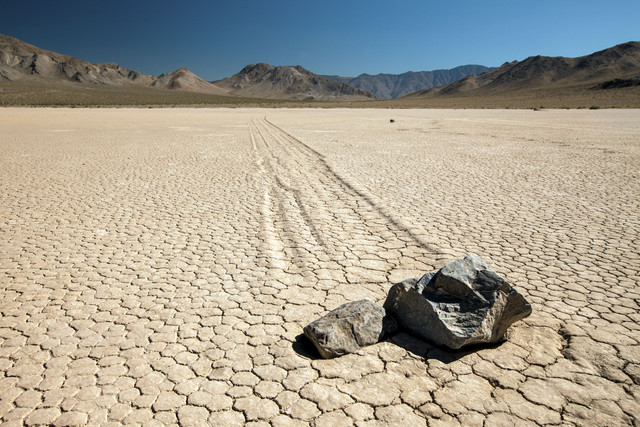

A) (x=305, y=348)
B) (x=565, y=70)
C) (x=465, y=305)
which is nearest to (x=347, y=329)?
(x=305, y=348)

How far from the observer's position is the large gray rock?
8.95 ft

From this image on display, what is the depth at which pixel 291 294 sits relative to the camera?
3.66 metres

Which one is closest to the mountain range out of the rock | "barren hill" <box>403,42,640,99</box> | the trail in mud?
"barren hill" <box>403,42,640,99</box>

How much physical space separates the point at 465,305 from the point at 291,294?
1530 mm

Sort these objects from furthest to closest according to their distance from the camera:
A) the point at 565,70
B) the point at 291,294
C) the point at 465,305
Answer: the point at 565,70, the point at 291,294, the point at 465,305

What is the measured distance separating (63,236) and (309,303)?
11.5 feet

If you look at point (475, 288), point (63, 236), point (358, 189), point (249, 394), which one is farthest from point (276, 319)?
point (358, 189)

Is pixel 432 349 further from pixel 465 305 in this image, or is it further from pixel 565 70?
pixel 565 70

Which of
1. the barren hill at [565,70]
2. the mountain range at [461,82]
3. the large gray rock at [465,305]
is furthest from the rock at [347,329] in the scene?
the barren hill at [565,70]

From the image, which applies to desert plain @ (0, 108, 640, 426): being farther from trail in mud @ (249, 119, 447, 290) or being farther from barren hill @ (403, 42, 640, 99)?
barren hill @ (403, 42, 640, 99)

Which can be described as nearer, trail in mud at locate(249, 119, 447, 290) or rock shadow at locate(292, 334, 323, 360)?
rock shadow at locate(292, 334, 323, 360)

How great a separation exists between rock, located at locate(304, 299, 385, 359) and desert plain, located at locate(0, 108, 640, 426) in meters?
0.10

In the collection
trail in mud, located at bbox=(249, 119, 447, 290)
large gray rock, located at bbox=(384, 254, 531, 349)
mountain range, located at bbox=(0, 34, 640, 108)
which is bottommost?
trail in mud, located at bbox=(249, 119, 447, 290)

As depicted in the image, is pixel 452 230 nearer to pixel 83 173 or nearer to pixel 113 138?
pixel 83 173
